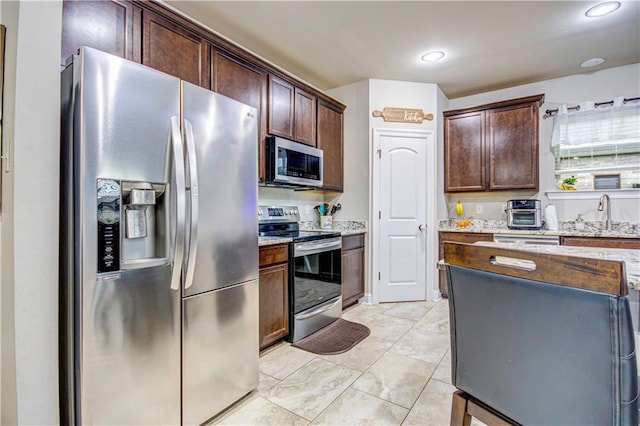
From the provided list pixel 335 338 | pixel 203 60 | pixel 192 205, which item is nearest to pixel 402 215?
pixel 335 338

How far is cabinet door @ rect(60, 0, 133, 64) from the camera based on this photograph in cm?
162

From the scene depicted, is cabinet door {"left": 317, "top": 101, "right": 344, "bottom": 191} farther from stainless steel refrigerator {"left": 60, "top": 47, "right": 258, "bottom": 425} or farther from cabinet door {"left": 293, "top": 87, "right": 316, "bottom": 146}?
stainless steel refrigerator {"left": 60, "top": 47, "right": 258, "bottom": 425}

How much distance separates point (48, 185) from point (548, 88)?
189 inches

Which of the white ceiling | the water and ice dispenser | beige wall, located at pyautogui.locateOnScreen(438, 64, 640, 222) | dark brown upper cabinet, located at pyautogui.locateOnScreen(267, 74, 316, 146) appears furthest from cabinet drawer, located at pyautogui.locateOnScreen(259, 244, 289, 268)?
beige wall, located at pyautogui.locateOnScreen(438, 64, 640, 222)

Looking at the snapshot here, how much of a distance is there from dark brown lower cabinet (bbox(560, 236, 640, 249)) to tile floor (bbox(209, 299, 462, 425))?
61.6 inches

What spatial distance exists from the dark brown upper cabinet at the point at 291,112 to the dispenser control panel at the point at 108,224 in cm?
177

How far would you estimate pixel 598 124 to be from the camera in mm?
3477

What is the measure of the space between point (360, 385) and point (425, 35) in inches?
115

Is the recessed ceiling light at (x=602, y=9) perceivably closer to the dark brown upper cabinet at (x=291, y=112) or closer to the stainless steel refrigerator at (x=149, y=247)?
the dark brown upper cabinet at (x=291, y=112)

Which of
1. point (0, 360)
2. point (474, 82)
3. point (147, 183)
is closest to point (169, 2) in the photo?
point (147, 183)

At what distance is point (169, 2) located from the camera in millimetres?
2283

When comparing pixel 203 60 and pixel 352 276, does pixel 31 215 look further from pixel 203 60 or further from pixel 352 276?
pixel 352 276

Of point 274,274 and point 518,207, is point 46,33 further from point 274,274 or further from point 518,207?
point 518,207

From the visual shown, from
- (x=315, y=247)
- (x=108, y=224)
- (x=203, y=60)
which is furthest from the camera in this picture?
(x=315, y=247)
